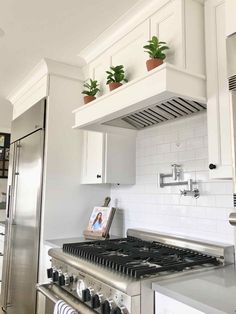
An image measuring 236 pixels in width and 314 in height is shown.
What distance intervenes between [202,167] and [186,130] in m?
0.30

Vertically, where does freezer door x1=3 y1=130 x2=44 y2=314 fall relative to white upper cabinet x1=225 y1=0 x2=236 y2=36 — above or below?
below

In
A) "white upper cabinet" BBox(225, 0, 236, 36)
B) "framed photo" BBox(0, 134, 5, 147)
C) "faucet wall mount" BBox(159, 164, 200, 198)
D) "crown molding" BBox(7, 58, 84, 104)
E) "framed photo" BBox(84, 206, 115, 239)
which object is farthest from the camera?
"framed photo" BBox(0, 134, 5, 147)

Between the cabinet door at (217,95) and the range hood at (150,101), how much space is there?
0.25 ft

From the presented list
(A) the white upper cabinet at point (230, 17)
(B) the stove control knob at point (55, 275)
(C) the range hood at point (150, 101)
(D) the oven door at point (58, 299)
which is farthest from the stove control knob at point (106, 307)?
(A) the white upper cabinet at point (230, 17)

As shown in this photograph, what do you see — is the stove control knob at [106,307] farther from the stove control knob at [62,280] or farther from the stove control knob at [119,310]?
the stove control knob at [62,280]

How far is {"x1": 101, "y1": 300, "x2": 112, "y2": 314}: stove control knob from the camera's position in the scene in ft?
4.39

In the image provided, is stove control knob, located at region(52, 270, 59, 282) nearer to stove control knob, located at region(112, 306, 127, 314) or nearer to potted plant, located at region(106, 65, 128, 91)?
stove control knob, located at region(112, 306, 127, 314)

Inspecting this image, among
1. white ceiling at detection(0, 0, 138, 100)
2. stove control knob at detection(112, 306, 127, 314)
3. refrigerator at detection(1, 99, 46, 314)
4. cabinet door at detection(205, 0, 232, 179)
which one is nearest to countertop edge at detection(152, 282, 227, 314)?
stove control knob at detection(112, 306, 127, 314)

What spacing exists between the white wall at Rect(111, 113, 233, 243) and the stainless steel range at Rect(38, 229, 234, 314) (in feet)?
0.44

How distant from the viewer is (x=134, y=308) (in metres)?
1.25

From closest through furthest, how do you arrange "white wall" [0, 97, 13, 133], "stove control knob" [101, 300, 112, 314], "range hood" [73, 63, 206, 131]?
"stove control knob" [101, 300, 112, 314]
"range hood" [73, 63, 206, 131]
"white wall" [0, 97, 13, 133]

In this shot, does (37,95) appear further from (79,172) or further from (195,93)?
(195,93)

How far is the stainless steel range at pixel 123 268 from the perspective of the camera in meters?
1.29

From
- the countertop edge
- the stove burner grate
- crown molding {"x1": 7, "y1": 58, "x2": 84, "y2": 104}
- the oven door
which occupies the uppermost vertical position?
crown molding {"x1": 7, "y1": 58, "x2": 84, "y2": 104}
